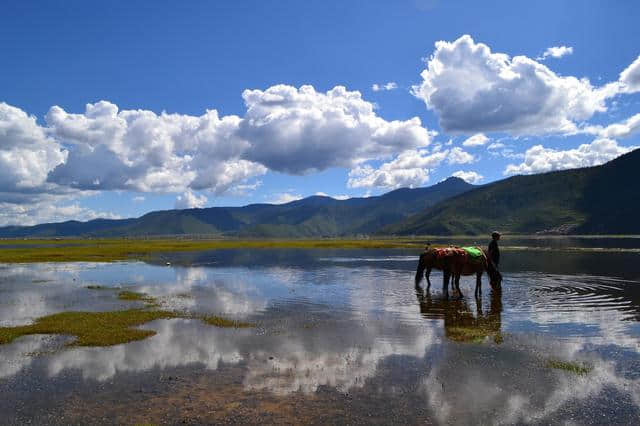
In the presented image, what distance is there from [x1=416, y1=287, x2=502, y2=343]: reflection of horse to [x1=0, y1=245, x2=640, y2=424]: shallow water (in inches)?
4.7

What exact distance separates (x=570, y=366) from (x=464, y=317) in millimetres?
9036

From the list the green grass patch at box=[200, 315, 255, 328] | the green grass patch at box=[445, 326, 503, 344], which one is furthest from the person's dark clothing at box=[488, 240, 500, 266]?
the green grass patch at box=[200, 315, 255, 328]

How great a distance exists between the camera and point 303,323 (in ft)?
75.8

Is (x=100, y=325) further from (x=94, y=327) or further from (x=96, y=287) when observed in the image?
(x=96, y=287)

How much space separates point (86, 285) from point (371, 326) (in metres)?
31.8

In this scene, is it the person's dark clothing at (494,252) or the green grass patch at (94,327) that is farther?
the person's dark clothing at (494,252)

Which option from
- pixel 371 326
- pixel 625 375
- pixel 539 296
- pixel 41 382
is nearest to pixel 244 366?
pixel 41 382

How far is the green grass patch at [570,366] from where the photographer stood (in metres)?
14.4

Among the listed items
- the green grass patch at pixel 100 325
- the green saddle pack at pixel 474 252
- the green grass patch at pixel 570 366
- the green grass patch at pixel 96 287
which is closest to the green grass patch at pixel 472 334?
the green grass patch at pixel 570 366

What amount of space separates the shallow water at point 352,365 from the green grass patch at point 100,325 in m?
0.84

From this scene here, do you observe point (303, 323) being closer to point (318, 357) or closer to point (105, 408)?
point (318, 357)

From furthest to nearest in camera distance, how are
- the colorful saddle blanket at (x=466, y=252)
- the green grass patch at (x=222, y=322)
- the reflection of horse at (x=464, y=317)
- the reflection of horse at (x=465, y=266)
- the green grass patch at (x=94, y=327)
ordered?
the colorful saddle blanket at (x=466, y=252) < the reflection of horse at (x=465, y=266) < the green grass patch at (x=222, y=322) < the green grass patch at (x=94, y=327) < the reflection of horse at (x=464, y=317)

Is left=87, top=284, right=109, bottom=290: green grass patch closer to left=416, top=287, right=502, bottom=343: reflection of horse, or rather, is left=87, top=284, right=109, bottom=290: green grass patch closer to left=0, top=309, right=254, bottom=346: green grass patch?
left=0, top=309, right=254, bottom=346: green grass patch

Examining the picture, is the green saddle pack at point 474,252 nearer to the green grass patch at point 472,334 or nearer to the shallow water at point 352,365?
the shallow water at point 352,365
